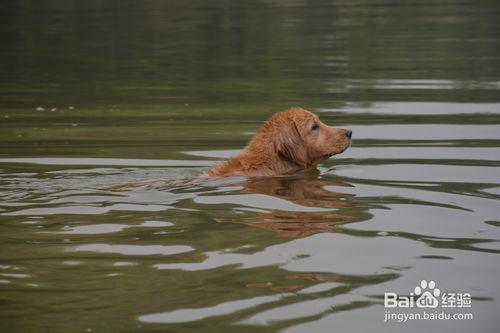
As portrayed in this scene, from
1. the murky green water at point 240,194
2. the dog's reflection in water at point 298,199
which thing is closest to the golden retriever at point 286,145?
the dog's reflection in water at point 298,199

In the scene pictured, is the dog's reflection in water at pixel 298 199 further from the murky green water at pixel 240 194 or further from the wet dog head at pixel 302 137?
the wet dog head at pixel 302 137

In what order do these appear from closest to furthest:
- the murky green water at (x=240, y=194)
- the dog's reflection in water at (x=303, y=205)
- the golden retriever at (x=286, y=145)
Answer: the murky green water at (x=240, y=194), the dog's reflection in water at (x=303, y=205), the golden retriever at (x=286, y=145)

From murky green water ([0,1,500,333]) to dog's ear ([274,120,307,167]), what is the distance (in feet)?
1.27

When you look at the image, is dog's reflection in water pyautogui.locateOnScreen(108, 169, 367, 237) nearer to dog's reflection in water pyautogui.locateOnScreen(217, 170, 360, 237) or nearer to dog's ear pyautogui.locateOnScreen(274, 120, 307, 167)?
dog's reflection in water pyautogui.locateOnScreen(217, 170, 360, 237)

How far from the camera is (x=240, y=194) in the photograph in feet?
32.7

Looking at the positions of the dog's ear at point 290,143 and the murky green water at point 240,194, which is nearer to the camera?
the murky green water at point 240,194

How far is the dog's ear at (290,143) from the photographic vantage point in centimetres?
1109

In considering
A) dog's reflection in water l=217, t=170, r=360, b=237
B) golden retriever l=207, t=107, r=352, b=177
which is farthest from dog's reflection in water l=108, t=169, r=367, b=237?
golden retriever l=207, t=107, r=352, b=177

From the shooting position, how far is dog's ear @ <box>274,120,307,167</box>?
36.4ft

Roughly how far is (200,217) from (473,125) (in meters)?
6.64

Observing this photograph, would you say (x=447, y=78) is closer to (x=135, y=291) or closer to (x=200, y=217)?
(x=200, y=217)

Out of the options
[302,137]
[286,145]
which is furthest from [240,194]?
[302,137]

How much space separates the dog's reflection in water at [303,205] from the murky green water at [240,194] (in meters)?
0.03

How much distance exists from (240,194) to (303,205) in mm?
751
